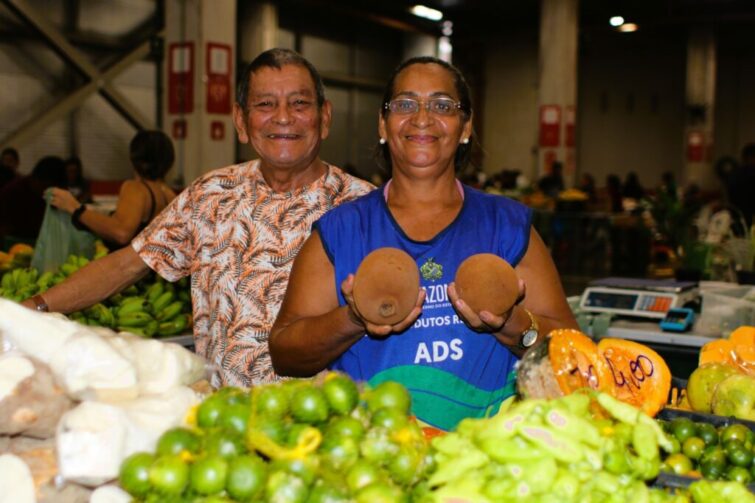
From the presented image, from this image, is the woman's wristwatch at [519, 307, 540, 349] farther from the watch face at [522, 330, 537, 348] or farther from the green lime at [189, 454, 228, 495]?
the green lime at [189, 454, 228, 495]

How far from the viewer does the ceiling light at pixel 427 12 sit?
60.9ft

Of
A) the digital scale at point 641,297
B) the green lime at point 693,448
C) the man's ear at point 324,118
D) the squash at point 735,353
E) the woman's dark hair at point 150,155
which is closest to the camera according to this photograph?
the green lime at point 693,448

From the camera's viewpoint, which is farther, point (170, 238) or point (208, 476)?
point (170, 238)

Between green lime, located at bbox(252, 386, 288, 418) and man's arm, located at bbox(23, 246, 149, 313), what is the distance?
130 cm

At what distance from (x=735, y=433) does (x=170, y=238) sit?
5.53 ft

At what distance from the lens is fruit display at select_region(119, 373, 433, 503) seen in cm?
130

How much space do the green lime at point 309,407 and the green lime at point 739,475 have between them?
0.95 m

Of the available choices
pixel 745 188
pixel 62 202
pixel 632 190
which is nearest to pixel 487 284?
pixel 62 202

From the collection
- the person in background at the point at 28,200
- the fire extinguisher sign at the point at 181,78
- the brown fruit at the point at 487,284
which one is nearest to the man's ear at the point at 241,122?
the brown fruit at the point at 487,284

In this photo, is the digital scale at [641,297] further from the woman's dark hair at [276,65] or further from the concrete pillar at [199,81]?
the concrete pillar at [199,81]

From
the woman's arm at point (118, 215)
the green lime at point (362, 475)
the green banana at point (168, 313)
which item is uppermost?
the woman's arm at point (118, 215)

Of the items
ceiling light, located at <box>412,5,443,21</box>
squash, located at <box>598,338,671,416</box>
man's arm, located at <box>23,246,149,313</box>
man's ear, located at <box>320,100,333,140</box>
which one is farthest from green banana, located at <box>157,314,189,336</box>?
ceiling light, located at <box>412,5,443,21</box>

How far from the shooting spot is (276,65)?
2445 mm

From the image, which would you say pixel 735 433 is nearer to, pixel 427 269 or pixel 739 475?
pixel 739 475
